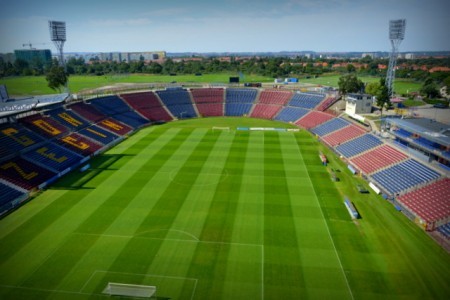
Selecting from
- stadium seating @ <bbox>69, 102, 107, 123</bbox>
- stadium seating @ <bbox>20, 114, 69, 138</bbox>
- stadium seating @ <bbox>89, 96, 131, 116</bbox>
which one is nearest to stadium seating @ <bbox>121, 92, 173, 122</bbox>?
stadium seating @ <bbox>89, 96, 131, 116</bbox>

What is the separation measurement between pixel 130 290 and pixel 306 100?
241 feet

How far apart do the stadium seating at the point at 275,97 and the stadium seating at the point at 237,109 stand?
4.79 metres

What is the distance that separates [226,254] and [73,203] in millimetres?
21109

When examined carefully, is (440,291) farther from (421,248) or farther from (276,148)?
(276,148)

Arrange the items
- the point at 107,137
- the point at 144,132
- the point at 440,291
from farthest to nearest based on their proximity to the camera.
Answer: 1. the point at 144,132
2. the point at 107,137
3. the point at 440,291

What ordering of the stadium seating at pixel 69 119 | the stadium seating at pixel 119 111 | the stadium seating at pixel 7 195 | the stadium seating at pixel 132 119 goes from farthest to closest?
the stadium seating at pixel 119 111, the stadium seating at pixel 132 119, the stadium seating at pixel 69 119, the stadium seating at pixel 7 195

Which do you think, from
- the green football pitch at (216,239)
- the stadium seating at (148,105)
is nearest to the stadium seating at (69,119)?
the green football pitch at (216,239)

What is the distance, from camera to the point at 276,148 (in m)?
59.2

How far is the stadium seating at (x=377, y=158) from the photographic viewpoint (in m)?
45.3

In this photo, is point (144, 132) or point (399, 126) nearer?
point (399, 126)

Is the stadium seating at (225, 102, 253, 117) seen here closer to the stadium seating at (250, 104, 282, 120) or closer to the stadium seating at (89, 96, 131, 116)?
the stadium seating at (250, 104, 282, 120)

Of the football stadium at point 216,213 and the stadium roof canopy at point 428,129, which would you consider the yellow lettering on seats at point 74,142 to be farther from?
the stadium roof canopy at point 428,129

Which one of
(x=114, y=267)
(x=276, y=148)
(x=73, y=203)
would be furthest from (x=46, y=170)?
(x=276, y=148)

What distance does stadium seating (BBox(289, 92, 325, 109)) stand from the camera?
275ft
